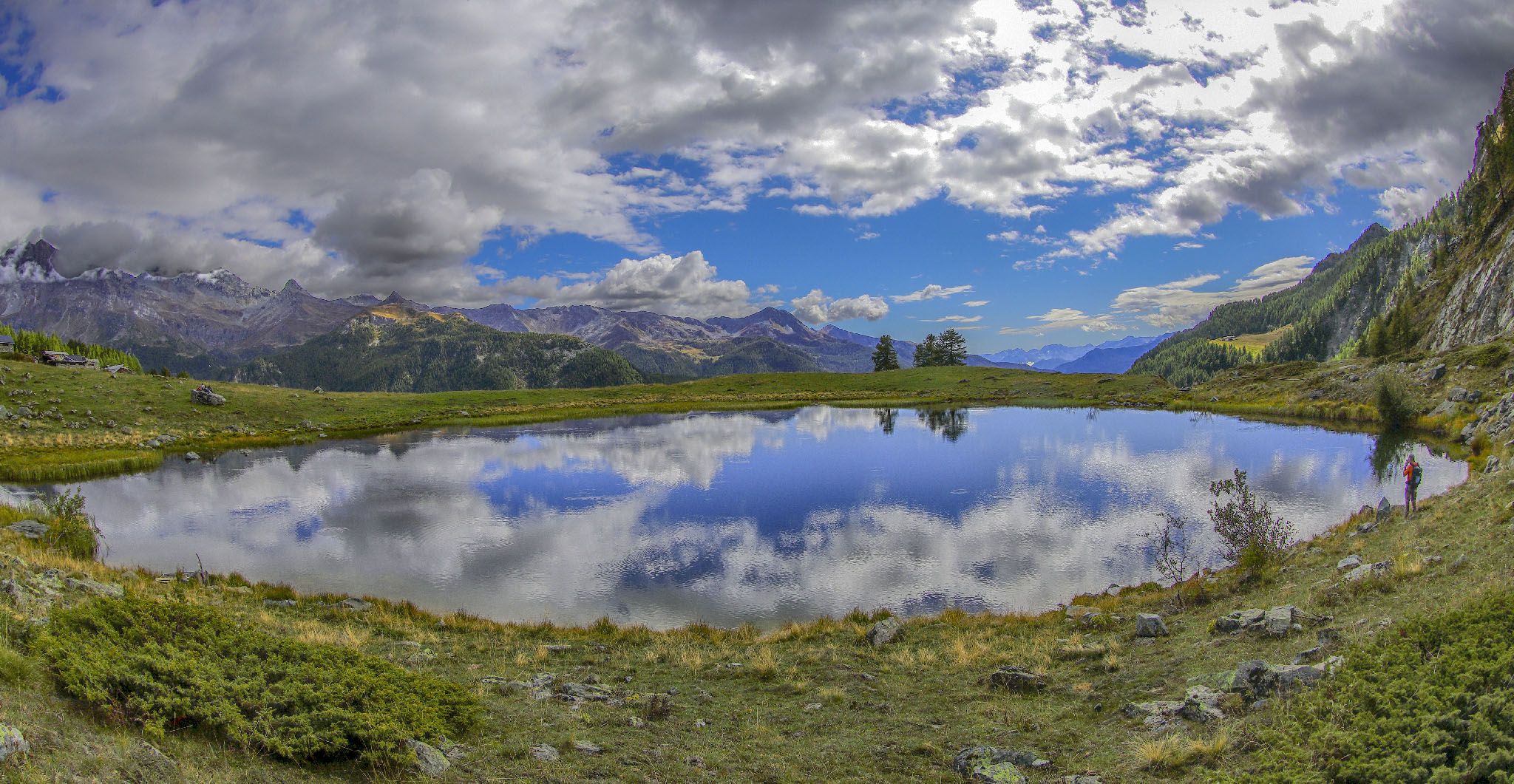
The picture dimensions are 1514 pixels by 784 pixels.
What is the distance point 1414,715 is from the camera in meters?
7.55

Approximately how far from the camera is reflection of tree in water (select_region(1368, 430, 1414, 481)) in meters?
42.1

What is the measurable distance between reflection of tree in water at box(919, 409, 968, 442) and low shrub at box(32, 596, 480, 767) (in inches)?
2416

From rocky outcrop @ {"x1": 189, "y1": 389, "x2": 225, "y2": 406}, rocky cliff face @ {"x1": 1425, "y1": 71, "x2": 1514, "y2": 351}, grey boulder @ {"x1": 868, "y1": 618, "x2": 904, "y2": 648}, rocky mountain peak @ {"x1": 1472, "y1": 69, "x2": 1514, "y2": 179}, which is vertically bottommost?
grey boulder @ {"x1": 868, "y1": 618, "x2": 904, "y2": 648}

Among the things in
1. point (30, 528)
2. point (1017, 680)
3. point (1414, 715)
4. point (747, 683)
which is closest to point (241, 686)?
point (747, 683)

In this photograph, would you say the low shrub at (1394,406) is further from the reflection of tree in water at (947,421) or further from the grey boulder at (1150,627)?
the grey boulder at (1150,627)

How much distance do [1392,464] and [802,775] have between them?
56023 millimetres

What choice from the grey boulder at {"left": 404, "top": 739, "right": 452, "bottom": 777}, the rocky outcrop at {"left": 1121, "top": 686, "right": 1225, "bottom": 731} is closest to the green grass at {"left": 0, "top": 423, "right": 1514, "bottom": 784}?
the grey boulder at {"left": 404, "top": 739, "right": 452, "bottom": 777}

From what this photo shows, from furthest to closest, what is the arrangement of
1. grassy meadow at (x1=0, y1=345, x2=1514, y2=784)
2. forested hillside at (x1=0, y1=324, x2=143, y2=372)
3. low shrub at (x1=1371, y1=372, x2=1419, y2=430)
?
forested hillside at (x1=0, y1=324, x2=143, y2=372) → low shrub at (x1=1371, y1=372, x2=1419, y2=430) → grassy meadow at (x1=0, y1=345, x2=1514, y2=784)

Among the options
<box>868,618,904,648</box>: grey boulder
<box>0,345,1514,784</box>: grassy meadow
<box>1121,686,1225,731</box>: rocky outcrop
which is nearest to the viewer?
<box>0,345,1514,784</box>: grassy meadow

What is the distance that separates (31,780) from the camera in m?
6.43

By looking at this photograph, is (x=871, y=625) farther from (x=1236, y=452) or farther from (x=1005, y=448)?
(x=1236, y=452)

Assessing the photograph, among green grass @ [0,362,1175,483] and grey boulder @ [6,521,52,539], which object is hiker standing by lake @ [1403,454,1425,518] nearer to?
grey boulder @ [6,521,52,539]

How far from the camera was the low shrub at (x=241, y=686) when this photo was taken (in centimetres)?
884

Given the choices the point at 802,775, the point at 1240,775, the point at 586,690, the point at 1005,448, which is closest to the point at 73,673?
the point at 586,690
